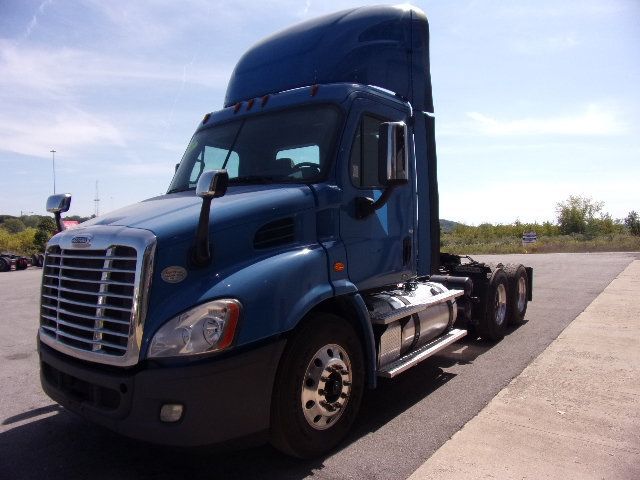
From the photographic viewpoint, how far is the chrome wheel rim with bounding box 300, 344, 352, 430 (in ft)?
11.3

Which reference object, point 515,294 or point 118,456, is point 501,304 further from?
point 118,456

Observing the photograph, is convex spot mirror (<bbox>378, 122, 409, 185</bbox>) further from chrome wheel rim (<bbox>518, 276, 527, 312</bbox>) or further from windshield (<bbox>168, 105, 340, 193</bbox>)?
chrome wheel rim (<bbox>518, 276, 527, 312</bbox>)

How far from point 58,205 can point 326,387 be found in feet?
9.36

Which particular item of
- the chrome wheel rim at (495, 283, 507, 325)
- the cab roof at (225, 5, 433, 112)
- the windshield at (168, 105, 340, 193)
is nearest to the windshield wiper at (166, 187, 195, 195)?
the windshield at (168, 105, 340, 193)

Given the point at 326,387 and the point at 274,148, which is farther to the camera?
the point at 274,148

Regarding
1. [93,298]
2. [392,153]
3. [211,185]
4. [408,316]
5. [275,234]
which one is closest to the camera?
[211,185]

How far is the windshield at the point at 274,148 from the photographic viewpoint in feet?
13.1

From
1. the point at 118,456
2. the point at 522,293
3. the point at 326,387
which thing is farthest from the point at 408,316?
the point at 522,293

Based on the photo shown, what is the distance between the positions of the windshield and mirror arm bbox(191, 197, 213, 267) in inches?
43.5

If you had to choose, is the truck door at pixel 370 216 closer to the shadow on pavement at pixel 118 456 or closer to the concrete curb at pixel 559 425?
the shadow on pavement at pixel 118 456

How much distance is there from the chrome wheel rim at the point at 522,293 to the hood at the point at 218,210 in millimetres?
5726

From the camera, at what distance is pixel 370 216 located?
4250 mm

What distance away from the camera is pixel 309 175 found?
392 cm

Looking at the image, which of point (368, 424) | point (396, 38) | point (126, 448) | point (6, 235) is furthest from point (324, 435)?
point (6, 235)
